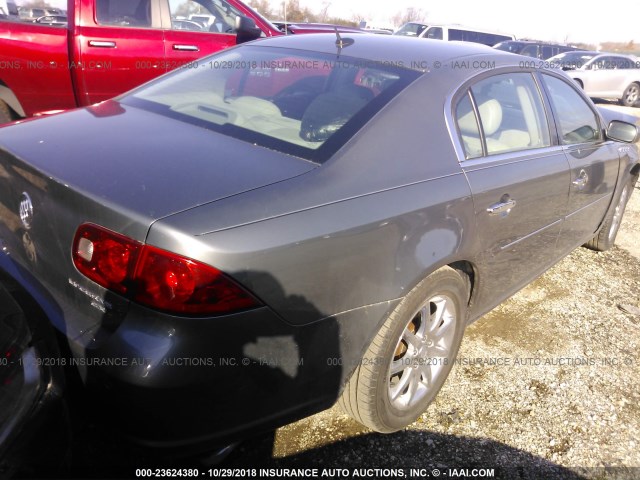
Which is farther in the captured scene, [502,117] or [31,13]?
[31,13]

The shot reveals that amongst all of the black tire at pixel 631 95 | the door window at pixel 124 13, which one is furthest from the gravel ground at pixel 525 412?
the black tire at pixel 631 95

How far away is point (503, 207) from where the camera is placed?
2.39 metres

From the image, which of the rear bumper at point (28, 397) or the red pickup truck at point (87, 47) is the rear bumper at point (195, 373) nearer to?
the rear bumper at point (28, 397)

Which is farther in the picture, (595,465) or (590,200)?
(590,200)

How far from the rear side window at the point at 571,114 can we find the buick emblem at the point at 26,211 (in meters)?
2.73

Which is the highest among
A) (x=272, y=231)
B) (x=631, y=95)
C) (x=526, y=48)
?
(x=526, y=48)

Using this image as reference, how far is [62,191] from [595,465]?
2.37 m

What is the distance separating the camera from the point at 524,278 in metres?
3.01

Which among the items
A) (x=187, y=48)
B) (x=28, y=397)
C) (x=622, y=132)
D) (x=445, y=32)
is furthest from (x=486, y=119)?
(x=445, y=32)

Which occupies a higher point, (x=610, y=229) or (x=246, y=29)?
(x=246, y=29)

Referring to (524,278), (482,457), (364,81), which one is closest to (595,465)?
(482,457)

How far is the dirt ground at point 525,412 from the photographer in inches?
85.5

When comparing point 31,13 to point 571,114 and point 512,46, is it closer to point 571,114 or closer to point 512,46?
point 571,114

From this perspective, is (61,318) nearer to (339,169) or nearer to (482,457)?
(339,169)
